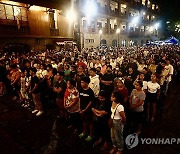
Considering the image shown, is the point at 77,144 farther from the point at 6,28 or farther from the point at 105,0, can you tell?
the point at 105,0

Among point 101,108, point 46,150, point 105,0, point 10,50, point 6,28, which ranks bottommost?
point 46,150

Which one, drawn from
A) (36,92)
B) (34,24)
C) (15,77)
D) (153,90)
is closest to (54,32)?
(34,24)

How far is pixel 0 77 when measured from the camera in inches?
345

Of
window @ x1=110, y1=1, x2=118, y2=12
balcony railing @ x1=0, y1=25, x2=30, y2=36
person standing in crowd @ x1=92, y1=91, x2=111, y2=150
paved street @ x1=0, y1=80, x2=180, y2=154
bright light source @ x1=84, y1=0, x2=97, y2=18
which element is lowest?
paved street @ x1=0, y1=80, x2=180, y2=154

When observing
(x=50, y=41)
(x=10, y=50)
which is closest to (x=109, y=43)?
(x=50, y=41)

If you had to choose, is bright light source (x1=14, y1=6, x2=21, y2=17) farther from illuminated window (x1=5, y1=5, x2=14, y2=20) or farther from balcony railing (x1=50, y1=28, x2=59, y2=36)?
balcony railing (x1=50, y1=28, x2=59, y2=36)

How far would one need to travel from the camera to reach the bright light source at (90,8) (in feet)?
81.4

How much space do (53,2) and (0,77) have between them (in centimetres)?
1286

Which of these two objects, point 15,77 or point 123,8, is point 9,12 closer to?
point 15,77

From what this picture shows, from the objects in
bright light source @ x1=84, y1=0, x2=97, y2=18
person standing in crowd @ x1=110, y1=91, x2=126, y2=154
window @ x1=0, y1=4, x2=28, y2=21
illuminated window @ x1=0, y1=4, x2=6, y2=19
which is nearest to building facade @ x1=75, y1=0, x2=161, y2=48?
bright light source @ x1=84, y1=0, x2=97, y2=18

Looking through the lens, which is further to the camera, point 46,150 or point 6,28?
point 6,28

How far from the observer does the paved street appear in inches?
181

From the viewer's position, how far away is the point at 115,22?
32.7 metres

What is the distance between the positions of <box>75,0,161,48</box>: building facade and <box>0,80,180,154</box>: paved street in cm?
1775
